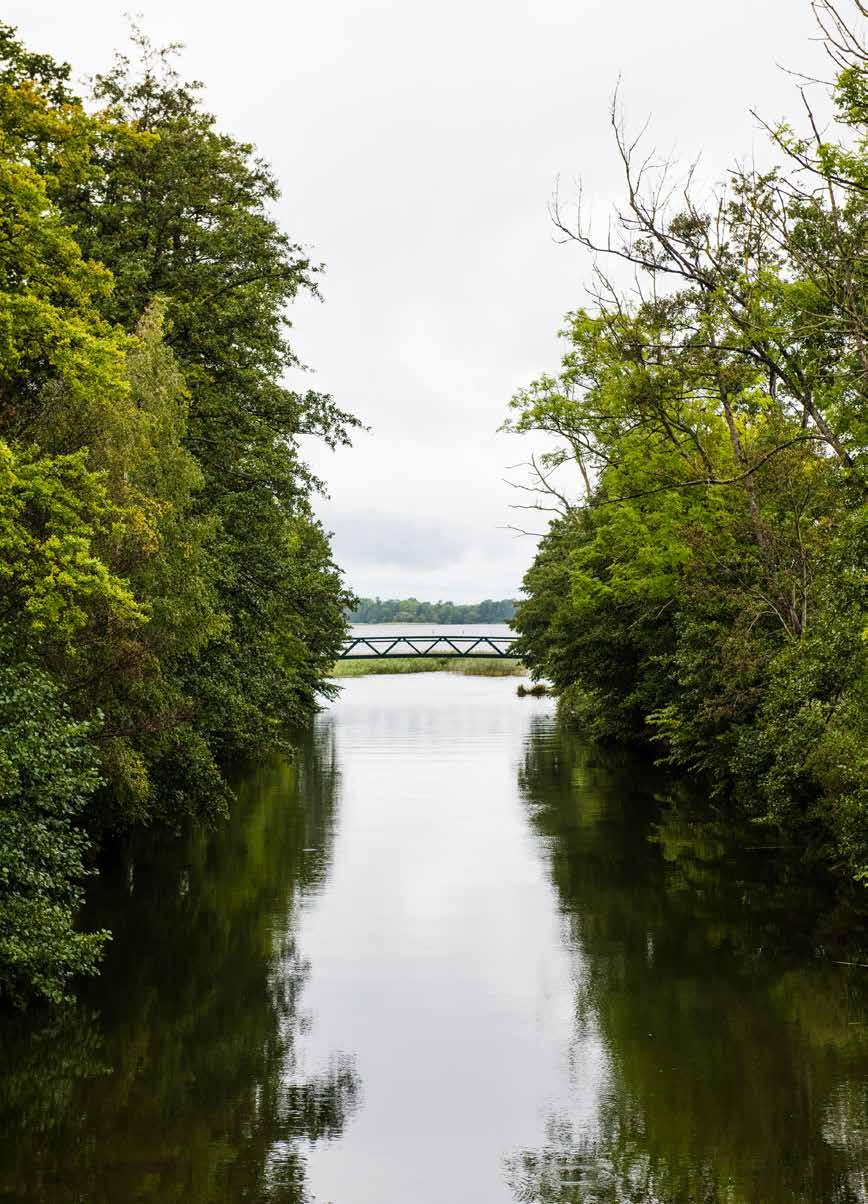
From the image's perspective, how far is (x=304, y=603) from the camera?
3228 centimetres

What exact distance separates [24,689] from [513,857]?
13.3 m

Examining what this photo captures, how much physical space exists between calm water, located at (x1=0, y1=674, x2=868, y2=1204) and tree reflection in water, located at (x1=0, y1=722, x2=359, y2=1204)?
0.13 feet

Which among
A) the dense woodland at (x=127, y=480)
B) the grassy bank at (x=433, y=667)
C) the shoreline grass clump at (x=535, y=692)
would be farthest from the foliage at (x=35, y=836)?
the grassy bank at (x=433, y=667)

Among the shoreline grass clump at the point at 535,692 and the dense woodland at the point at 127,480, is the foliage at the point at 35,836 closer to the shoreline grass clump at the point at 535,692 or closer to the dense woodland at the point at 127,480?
the dense woodland at the point at 127,480

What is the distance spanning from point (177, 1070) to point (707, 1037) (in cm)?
597

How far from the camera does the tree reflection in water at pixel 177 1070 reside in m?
10.3

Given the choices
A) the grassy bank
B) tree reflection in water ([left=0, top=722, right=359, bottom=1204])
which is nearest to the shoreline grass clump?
the grassy bank

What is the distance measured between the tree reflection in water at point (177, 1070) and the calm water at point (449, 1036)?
0.13 feet

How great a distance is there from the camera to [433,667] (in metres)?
113

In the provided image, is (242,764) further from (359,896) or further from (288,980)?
(288,980)

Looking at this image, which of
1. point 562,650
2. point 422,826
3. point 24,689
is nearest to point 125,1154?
point 24,689

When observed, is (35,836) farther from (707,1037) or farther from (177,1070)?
(707,1037)

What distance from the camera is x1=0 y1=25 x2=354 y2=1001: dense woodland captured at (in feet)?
47.8

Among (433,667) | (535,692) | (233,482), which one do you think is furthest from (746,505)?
(433,667)
